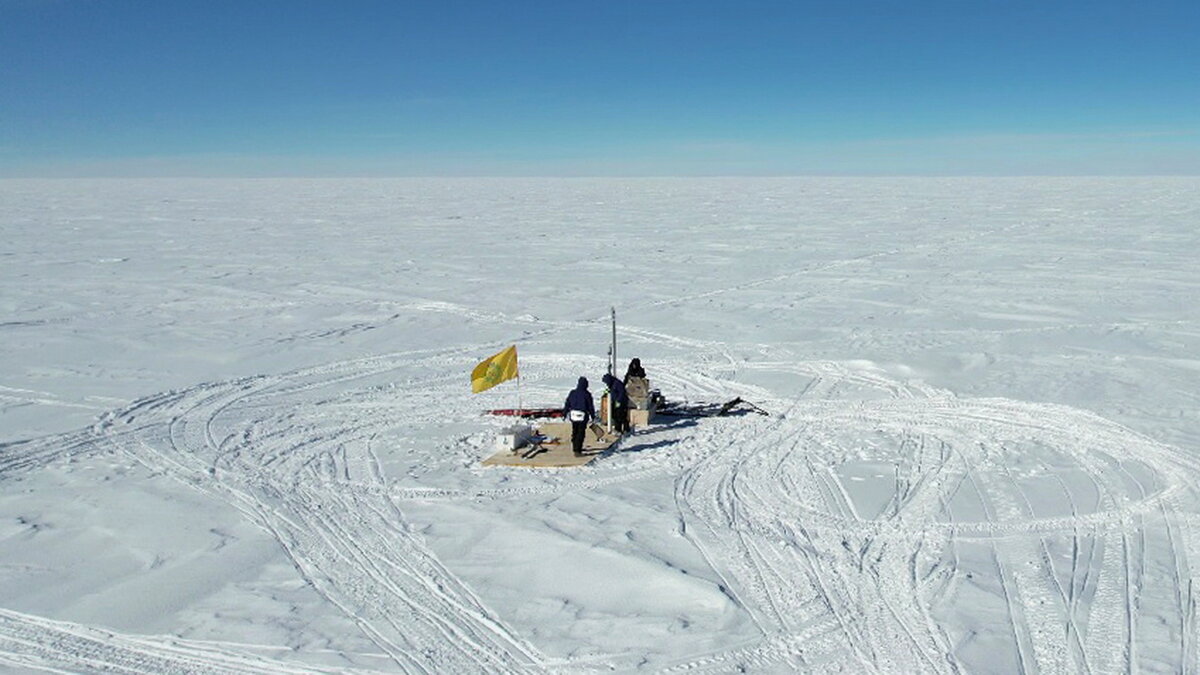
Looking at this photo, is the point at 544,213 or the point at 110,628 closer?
the point at 110,628

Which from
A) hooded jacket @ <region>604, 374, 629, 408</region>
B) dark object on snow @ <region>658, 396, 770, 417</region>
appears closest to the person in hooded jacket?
hooded jacket @ <region>604, 374, 629, 408</region>

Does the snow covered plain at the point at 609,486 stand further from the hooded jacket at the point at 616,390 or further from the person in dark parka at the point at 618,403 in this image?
the hooded jacket at the point at 616,390

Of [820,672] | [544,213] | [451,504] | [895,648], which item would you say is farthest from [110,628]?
[544,213]

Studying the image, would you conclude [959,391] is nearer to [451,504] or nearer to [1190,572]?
[1190,572]

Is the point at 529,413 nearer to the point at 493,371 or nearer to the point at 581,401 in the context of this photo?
the point at 493,371

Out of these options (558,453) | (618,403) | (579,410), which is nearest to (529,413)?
(618,403)

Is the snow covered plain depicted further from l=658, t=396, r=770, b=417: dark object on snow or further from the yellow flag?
the yellow flag
